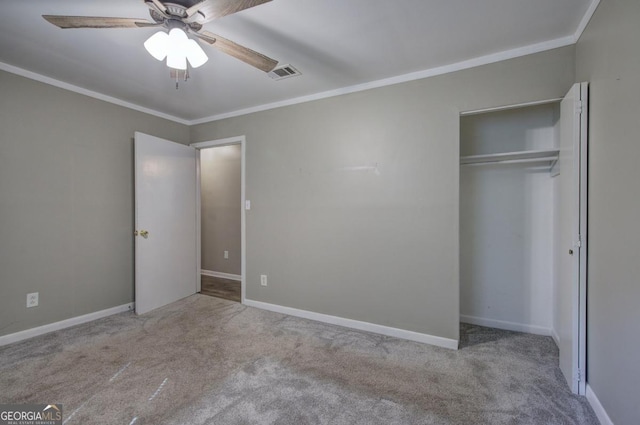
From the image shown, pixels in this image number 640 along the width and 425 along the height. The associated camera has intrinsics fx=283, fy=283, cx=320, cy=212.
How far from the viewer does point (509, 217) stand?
2.86 m

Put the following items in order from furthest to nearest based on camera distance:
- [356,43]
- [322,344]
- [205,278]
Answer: [205,278] → [322,344] → [356,43]

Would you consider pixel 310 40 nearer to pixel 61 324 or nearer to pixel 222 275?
pixel 61 324

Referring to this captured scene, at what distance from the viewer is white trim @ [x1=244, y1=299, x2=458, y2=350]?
2543 millimetres

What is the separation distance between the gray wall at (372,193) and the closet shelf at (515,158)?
0.43 metres

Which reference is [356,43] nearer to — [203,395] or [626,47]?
[626,47]

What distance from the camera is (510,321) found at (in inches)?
113

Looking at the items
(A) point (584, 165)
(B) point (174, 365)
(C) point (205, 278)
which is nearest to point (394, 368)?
(B) point (174, 365)

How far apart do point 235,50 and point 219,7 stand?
1.16ft

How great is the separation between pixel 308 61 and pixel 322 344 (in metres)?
2.50

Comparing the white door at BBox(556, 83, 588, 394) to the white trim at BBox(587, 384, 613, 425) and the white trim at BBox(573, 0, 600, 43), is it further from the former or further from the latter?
the white trim at BBox(573, 0, 600, 43)

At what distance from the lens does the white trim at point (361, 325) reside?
2543 mm

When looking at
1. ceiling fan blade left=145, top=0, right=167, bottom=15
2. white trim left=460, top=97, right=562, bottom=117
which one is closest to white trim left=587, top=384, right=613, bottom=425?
white trim left=460, top=97, right=562, bottom=117

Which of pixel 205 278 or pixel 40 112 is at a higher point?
pixel 40 112

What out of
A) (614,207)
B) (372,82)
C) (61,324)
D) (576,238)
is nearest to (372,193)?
(372,82)
